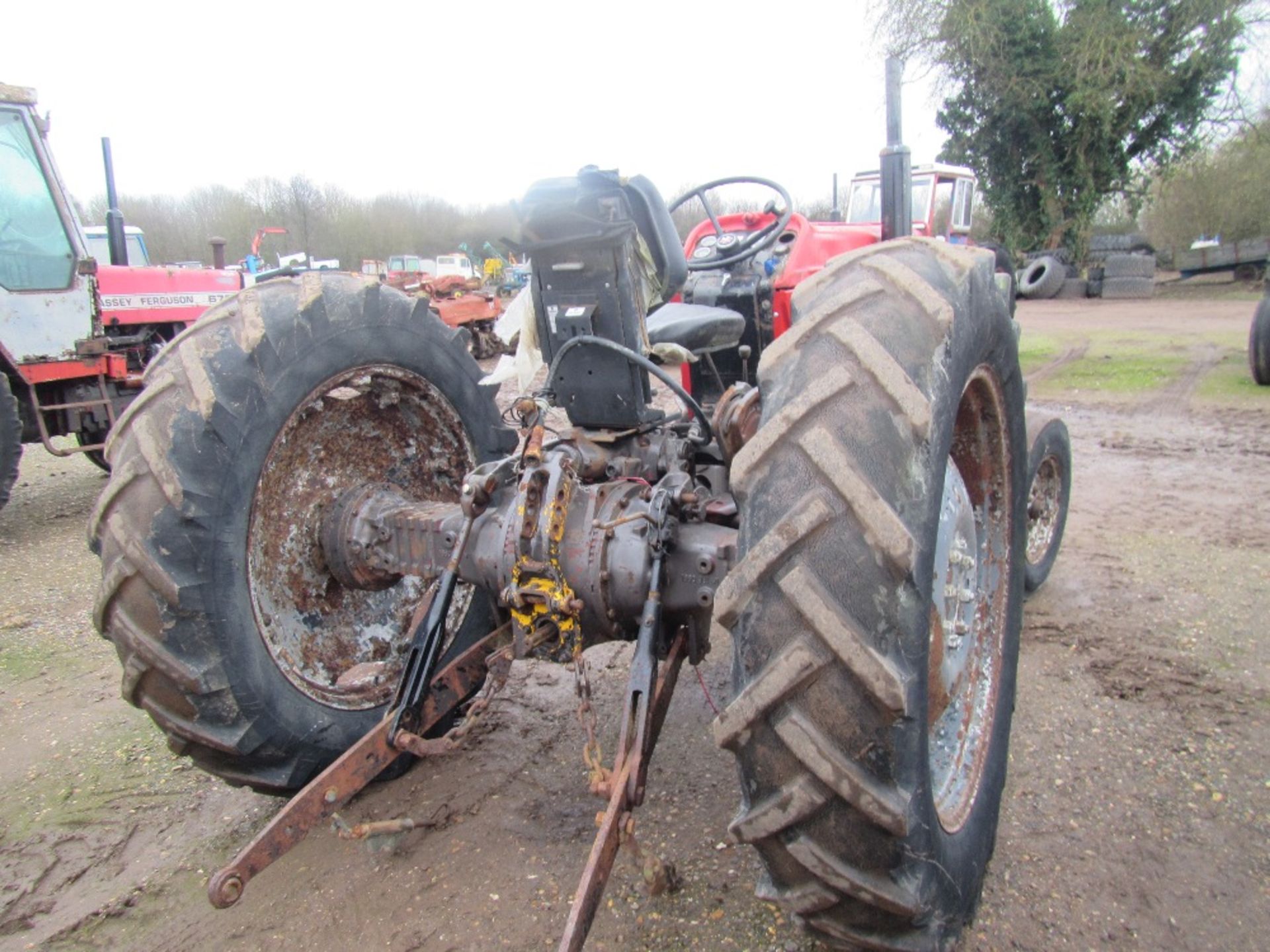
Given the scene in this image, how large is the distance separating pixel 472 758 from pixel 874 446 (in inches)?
79.5

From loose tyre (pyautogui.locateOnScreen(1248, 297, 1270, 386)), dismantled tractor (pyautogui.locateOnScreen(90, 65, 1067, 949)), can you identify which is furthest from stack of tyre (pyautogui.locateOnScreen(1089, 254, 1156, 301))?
dismantled tractor (pyautogui.locateOnScreen(90, 65, 1067, 949))

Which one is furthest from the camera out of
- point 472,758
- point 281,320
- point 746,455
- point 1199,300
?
point 1199,300

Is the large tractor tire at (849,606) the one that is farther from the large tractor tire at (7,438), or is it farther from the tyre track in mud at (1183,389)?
the tyre track in mud at (1183,389)

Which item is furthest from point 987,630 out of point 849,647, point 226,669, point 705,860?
point 226,669

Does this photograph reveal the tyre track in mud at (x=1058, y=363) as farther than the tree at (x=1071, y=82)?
No

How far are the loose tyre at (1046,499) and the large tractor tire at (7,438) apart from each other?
6396 mm

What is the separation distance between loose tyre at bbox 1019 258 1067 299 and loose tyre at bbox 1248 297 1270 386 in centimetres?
1280

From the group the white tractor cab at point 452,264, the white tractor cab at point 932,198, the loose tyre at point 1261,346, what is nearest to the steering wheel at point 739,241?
the loose tyre at point 1261,346

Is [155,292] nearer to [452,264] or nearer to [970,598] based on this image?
[970,598]

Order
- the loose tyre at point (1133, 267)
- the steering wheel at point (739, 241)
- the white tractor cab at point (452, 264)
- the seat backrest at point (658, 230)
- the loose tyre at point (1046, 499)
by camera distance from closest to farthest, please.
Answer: the seat backrest at point (658, 230) → the steering wheel at point (739, 241) → the loose tyre at point (1046, 499) → the loose tyre at point (1133, 267) → the white tractor cab at point (452, 264)

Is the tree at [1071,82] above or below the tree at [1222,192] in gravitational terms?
above

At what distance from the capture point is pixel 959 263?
189 cm

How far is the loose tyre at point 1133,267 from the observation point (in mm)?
20734

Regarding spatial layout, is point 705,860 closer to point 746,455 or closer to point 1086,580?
point 746,455
